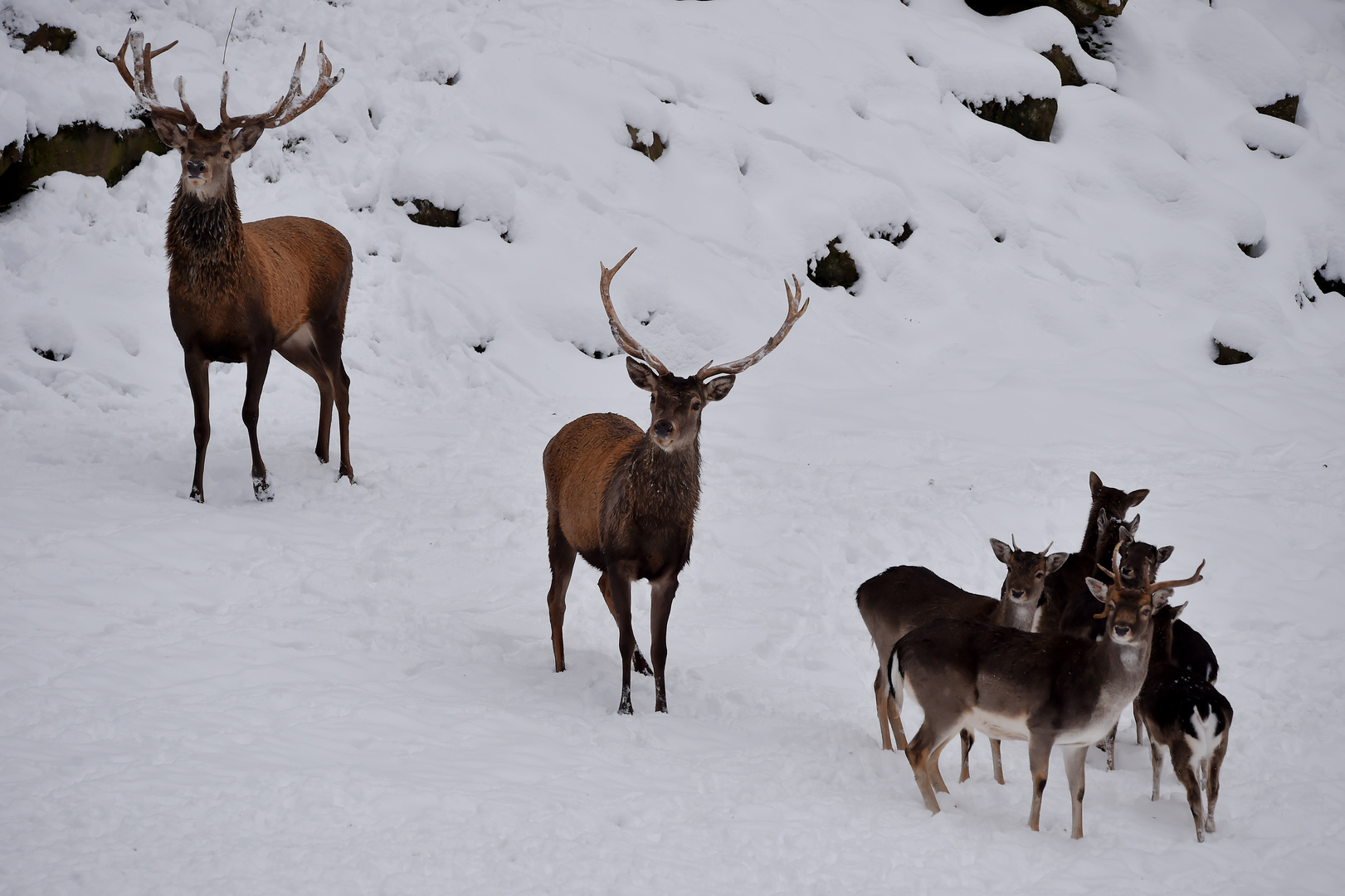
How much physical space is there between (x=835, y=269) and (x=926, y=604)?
810cm

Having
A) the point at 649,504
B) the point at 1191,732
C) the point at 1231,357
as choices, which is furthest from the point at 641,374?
the point at 1231,357

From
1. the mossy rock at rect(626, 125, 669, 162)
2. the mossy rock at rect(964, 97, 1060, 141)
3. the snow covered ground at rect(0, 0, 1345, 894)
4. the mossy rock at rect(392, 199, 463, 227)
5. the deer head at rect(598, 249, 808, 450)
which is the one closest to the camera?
the snow covered ground at rect(0, 0, 1345, 894)

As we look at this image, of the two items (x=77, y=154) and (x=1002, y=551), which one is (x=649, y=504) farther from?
(x=77, y=154)

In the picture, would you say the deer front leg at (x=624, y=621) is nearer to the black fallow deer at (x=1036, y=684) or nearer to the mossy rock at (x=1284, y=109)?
the black fallow deer at (x=1036, y=684)

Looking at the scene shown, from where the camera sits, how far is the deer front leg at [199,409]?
26.4ft

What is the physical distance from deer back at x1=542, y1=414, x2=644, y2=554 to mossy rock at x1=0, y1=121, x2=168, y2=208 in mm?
6940

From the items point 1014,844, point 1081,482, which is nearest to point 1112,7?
point 1081,482

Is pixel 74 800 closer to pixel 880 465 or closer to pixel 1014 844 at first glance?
pixel 1014 844

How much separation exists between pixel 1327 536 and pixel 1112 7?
12.1 meters

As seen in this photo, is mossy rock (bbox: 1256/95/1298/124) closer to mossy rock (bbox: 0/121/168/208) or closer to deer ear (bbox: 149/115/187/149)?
mossy rock (bbox: 0/121/168/208)

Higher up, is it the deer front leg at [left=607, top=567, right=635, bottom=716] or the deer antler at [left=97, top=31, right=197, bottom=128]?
the deer antler at [left=97, top=31, right=197, bottom=128]

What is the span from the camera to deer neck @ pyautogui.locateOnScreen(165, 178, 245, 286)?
807 cm

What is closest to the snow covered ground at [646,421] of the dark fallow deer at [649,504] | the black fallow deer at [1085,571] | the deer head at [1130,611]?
the dark fallow deer at [649,504]

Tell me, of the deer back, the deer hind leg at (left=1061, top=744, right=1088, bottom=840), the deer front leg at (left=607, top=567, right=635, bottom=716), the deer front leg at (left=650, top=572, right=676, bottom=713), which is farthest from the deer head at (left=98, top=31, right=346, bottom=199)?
the deer hind leg at (left=1061, top=744, right=1088, bottom=840)
